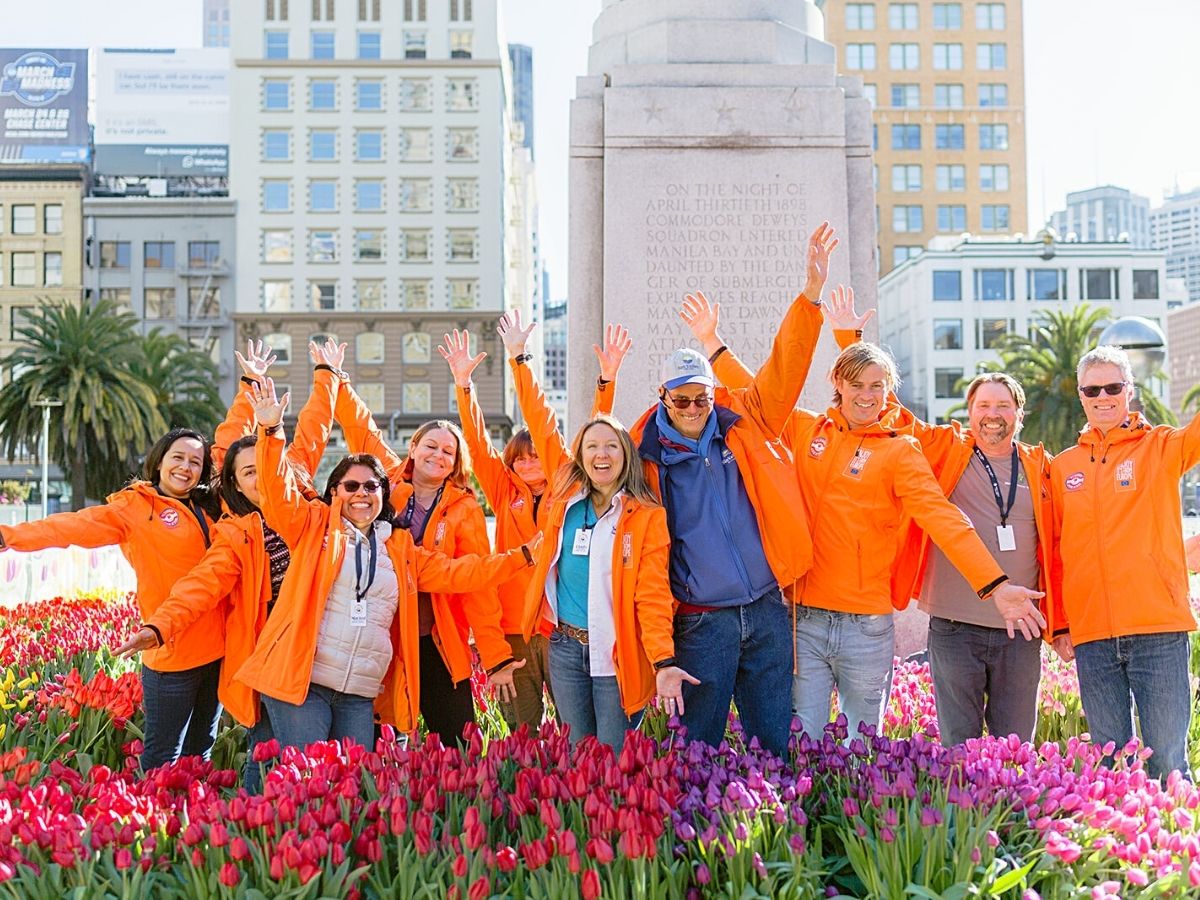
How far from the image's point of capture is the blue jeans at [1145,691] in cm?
498

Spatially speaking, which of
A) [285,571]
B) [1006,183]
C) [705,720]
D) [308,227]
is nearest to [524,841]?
[705,720]

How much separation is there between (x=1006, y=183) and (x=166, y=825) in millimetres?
89473

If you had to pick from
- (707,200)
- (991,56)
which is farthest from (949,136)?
(707,200)

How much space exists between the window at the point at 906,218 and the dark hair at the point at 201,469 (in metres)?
84.2

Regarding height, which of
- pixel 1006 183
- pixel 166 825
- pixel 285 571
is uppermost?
pixel 1006 183

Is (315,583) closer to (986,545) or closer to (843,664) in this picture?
(843,664)

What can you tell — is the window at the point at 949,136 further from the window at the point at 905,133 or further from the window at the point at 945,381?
the window at the point at 945,381

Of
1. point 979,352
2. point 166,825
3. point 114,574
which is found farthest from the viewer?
point 979,352

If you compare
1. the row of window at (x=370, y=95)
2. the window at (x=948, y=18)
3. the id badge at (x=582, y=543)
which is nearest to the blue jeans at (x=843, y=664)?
the id badge at (x=582, y=543)

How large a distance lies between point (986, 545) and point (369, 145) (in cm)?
7297

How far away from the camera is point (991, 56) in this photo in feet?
280

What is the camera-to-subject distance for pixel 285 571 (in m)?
5.84

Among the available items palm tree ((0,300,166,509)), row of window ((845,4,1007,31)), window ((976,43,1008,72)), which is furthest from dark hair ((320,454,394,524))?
window ((976,43,1008,72))

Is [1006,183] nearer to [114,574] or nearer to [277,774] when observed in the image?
[114,574]
